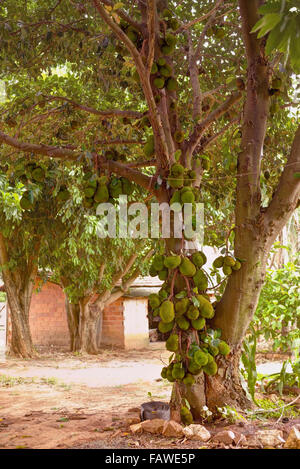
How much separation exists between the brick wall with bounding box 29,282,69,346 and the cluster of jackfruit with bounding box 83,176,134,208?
13162 mm

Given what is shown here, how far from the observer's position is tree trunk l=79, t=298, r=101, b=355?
1334cm

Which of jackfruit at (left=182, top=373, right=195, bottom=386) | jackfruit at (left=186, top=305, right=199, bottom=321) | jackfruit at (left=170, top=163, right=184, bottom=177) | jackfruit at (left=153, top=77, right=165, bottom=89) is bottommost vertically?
jackfruit at (left=182, top=373, right=195, bottom=386)

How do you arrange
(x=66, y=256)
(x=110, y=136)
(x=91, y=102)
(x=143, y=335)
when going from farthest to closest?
(x=143, y=335)
(x=66, y=256)
(x=91, y=102)
(x=110, y=136)

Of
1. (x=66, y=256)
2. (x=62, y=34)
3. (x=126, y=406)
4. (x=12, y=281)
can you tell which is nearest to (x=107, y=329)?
(x=12, y=281)

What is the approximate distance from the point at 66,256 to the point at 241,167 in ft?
23.1

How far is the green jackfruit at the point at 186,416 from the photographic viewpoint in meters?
3.89

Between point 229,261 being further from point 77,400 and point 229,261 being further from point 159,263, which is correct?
point 77,400

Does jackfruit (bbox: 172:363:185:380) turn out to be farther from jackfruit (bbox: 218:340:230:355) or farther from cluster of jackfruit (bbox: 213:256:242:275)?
cluster of jackfruit (bbox: 213:256:242:275)

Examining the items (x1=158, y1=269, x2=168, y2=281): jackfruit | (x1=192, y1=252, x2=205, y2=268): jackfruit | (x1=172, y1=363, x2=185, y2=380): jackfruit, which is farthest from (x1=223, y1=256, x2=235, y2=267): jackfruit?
(x1=172, y1=363, x2=185, y2=380): jackfruit

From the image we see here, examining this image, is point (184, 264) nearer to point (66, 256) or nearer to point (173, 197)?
point (173, 197)

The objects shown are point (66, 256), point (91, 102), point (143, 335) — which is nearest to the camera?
point (91, 102)

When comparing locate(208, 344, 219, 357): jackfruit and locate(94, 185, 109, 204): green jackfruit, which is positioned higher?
locate(94, 185, 109, 204): green jackfruit

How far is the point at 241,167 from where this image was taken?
4.31m

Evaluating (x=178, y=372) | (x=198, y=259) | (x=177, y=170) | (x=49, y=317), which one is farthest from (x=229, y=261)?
(x=49, y=317)
